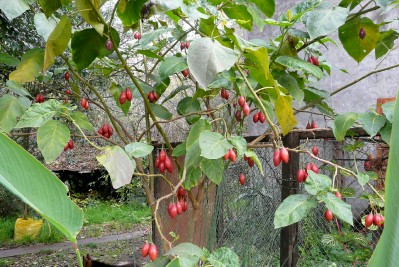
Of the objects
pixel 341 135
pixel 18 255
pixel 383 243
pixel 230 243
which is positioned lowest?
pixel 18 255

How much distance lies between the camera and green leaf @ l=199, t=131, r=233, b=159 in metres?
1.15

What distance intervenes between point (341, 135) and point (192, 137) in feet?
1.52

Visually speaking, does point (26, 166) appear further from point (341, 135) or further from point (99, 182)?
point (99, 182)

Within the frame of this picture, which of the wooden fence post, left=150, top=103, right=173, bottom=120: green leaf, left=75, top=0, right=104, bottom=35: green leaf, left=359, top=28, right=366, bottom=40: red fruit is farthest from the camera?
the wooden fence post

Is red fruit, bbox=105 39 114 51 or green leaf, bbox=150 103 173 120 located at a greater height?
red fruit, bbox=105 39 114 51

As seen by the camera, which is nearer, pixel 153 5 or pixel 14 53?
pixel 153 5

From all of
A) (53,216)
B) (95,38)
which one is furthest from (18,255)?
(53,216)

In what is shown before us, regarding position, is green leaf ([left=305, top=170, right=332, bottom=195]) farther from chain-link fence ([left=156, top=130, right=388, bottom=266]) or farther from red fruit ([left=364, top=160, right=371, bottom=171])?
red fruit ([left=364, top=160, right=371, bottom=171])

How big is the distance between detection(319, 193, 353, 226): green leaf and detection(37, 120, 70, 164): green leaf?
0.71 m

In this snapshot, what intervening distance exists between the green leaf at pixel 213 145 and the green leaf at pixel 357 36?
596mm

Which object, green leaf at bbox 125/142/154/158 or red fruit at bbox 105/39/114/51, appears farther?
red fruit at bbox 105/39/114/51

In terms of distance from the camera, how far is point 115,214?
824cm

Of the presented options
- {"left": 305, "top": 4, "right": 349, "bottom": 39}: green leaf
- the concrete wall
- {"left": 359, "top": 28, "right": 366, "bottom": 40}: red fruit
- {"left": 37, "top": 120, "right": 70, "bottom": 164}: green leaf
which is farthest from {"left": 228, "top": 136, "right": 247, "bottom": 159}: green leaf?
the concrete wall

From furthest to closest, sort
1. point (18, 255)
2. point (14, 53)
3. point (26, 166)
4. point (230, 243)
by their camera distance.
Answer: point (18, 255)
point (14, 53)
point (230, 243)
point (26, 166)
